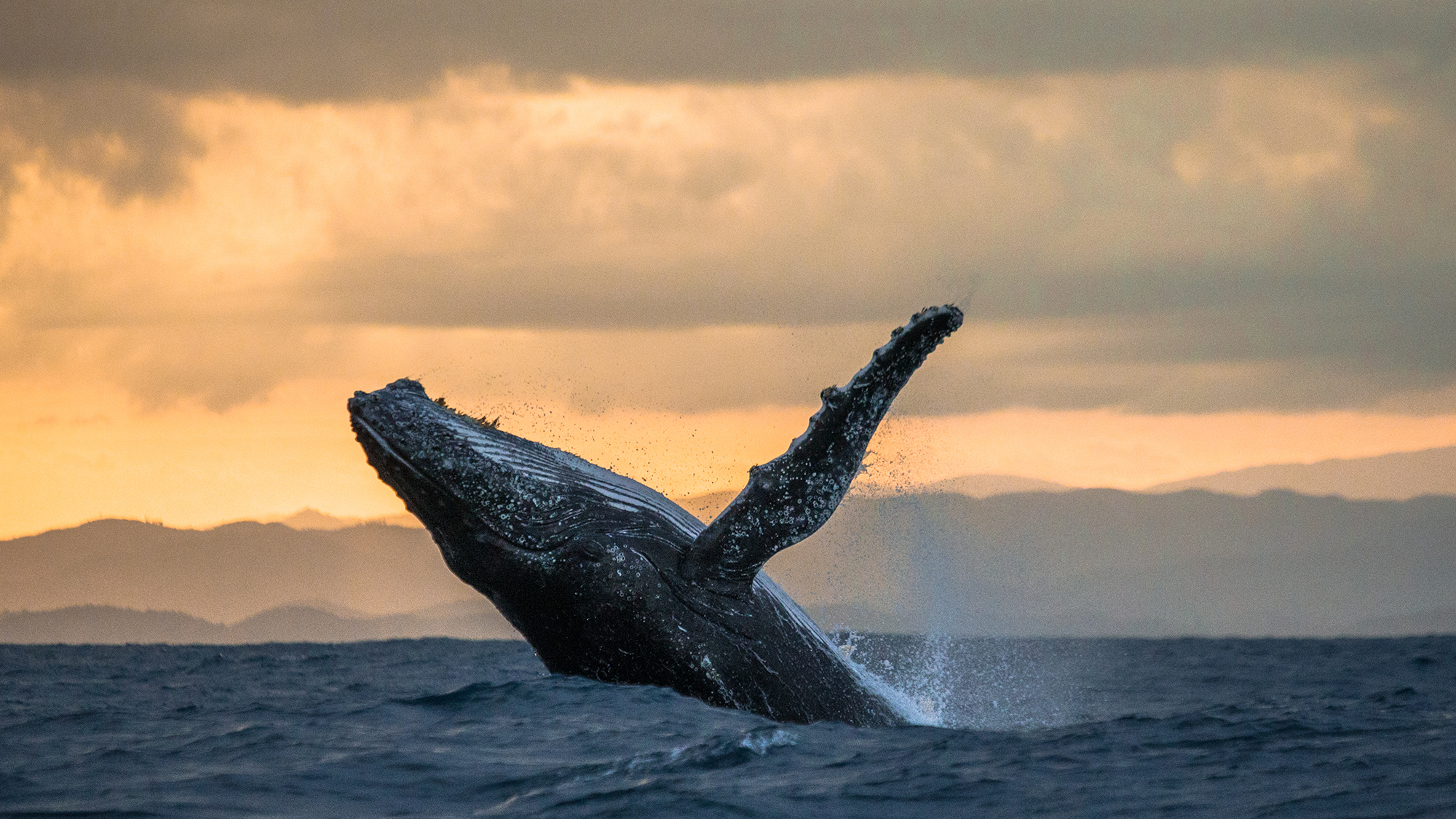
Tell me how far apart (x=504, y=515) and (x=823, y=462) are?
2224 millimetres

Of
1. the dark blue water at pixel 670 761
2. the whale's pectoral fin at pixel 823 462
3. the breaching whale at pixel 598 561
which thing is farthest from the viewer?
the breaching whale at pixel 598 561

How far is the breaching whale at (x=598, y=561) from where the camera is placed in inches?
350

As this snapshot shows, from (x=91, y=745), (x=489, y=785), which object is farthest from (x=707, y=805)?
(x=91, y=745)

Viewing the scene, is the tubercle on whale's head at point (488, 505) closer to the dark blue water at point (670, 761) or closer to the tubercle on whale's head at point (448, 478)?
the tubercle on whale's head at point (448, 478)

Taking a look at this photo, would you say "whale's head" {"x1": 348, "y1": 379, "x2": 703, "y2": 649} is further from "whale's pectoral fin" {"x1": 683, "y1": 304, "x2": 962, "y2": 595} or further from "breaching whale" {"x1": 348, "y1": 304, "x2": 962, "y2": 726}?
"whale's pectoral fin" {"x1": 683, "y1": 304, "x2": 962, "y2": 595}

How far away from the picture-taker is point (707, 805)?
291 inches

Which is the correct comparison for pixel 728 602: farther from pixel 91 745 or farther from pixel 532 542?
pixel 91 745

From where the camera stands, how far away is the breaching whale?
890 centimetres

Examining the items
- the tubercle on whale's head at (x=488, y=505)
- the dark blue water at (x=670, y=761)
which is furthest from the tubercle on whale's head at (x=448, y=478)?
the dark blue water at (x=670, y=761)

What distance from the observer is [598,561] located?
8.91 meters

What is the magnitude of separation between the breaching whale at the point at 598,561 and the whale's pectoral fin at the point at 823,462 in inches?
0.8

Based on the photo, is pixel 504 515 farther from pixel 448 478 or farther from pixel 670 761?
pixel 670 761

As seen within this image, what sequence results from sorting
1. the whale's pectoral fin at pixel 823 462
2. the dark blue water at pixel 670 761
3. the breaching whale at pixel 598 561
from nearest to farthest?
the dark blue water at pixel 670 761, the whale's pectoral fin at pixel 823 462, the breaching whale at pixel 598 561

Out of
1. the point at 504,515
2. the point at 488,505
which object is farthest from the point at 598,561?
the point at 488,505
